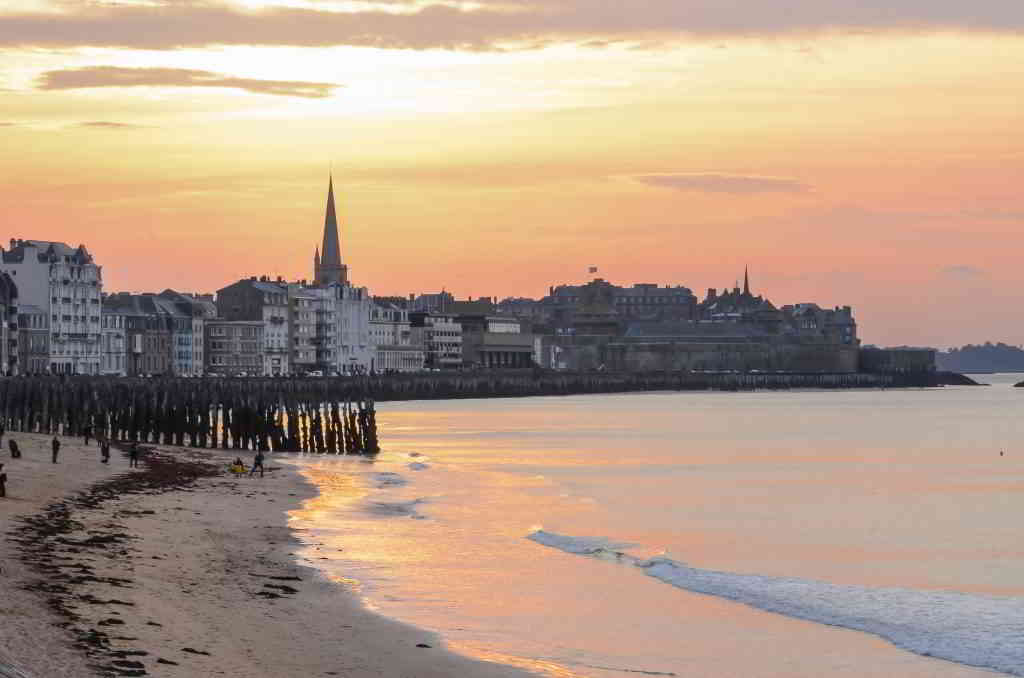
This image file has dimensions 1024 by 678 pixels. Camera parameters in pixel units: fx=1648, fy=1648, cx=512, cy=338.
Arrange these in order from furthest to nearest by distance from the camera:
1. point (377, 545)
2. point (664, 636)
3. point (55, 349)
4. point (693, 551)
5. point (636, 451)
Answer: point (55, 349) → point (636, 451) → point (693, 551) → point (377, 545) → point (664, 636)

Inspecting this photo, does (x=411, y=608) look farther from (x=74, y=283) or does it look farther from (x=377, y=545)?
(x=74, y=283)

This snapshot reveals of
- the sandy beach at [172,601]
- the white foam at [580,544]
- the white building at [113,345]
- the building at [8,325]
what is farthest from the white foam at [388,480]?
the white building at [113,345]

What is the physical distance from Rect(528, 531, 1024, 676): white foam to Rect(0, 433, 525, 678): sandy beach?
6842mm

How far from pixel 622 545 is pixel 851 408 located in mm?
139089

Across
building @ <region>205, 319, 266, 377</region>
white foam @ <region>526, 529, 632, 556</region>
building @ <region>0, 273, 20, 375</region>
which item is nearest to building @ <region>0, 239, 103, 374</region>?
building @ <region>0, 273, 20, 375</region>

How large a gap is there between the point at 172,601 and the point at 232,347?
562ft

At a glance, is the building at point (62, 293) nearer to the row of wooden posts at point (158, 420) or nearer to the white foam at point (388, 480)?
the row of wooden posts at point (158, 420)

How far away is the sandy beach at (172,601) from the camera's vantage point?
62.7 feet

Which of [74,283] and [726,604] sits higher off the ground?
[74,283]

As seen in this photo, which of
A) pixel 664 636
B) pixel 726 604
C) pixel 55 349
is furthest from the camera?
pixel 55 349

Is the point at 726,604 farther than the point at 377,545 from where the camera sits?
No

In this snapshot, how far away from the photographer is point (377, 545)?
3488 cm

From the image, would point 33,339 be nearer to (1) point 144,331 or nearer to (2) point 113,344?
(2) point 113,344

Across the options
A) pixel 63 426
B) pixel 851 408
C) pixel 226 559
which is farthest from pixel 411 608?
pixel 851 408
